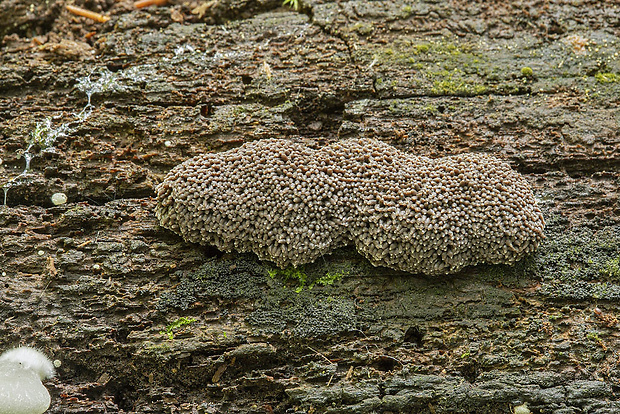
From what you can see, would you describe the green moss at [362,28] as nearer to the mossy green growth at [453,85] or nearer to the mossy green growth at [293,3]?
the mossy green growth at [293,3]

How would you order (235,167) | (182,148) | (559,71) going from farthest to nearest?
(559,71), (182,148), (235,167)

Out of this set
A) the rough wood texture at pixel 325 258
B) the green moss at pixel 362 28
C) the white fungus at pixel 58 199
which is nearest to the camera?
the rough wood texture at pixel 325 258

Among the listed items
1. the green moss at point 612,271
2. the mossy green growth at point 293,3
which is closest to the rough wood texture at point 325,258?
the green moss at point 612,271

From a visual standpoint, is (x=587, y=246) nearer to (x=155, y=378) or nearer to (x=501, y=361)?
(x=501, y=361)

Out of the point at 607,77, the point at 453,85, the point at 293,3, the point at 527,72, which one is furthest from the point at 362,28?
the point at 607,77

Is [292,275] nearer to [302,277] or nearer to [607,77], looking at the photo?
[302,277]

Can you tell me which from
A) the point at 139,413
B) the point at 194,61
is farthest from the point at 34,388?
the point at 194,61
